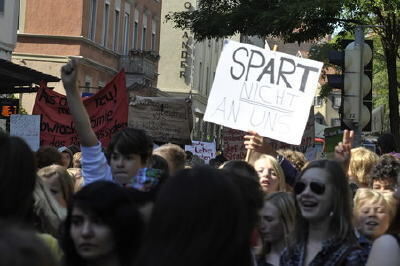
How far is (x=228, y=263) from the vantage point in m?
2.80

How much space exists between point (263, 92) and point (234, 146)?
2.25 m

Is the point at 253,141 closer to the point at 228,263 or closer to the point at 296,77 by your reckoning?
the point at 296,77

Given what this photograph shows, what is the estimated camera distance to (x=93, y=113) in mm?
11750

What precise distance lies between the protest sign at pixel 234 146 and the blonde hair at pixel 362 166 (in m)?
2.92

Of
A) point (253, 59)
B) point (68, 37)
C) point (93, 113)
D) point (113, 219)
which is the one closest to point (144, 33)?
point (68, 37)

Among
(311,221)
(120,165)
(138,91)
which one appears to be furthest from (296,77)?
(138,91)

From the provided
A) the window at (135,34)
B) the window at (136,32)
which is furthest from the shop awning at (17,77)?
the window at (135,34)

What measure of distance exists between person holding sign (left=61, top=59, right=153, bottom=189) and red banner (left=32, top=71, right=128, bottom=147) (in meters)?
5.81

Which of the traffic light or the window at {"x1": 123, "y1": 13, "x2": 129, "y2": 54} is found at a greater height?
the window at {"x1": 123, "y1": 13, "x2": 129, "y2": 54}

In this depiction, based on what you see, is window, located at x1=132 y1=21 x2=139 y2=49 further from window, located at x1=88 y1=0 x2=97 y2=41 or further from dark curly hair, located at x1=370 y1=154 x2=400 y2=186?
dark curly hair, located at x1=370 y1=154 x2=400 y2=186

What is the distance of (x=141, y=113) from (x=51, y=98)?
56.5 inches

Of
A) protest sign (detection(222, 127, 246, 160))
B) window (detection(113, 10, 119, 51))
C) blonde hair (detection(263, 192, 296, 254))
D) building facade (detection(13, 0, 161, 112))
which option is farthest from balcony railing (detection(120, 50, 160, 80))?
blonde hair (detection(263, 192, 296, 254))

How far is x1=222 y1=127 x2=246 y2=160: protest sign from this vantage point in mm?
10961

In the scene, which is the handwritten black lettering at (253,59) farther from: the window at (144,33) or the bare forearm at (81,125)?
the window at (144,33)
